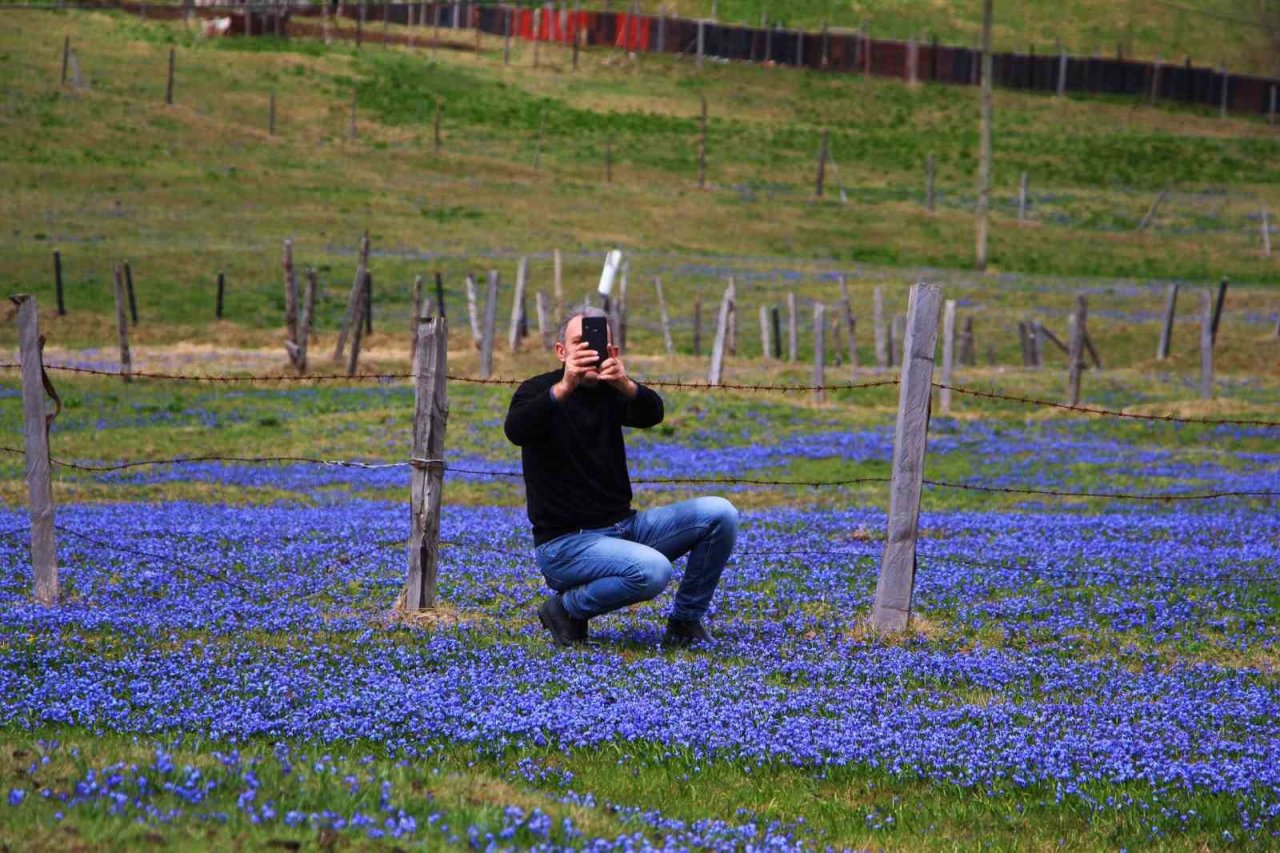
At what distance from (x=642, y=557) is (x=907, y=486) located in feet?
7.48

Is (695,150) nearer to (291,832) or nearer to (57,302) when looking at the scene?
(57,302)

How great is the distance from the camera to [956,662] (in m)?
10.7

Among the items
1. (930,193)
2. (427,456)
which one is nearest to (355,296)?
(427,456)

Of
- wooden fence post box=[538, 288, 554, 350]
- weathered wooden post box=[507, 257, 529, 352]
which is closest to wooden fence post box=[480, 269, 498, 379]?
weathered wooden post box=[507, 257, 529, 352]

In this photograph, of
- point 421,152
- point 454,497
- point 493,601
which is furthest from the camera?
point 421,152

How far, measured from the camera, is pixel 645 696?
934 cm

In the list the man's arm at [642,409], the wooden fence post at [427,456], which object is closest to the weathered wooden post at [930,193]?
the wooden fence post at [427,456]

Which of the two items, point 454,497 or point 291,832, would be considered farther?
point 454,497

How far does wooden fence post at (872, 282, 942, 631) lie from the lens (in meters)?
11.7

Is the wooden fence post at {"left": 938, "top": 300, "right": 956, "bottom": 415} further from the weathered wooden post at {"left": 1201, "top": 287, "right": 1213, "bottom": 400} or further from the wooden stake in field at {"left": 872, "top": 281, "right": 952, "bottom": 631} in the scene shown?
the wooden stake in field at {"left": 872, "top": 281, "right": 952, "bottom": 631}

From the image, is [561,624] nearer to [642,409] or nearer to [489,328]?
[642,409]

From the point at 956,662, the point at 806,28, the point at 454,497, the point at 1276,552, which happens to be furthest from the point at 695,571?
the point at 806,28

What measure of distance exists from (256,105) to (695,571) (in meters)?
73.6

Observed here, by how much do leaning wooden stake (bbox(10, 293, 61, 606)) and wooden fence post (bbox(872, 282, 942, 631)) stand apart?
627cm
